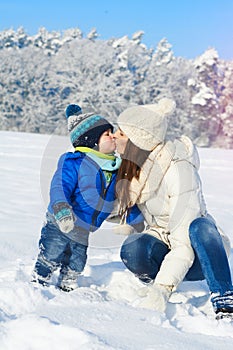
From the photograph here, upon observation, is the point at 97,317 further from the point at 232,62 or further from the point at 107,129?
the point at 232,62

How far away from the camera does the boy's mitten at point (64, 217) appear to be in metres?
1.87

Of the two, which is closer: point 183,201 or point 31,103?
point 183,201

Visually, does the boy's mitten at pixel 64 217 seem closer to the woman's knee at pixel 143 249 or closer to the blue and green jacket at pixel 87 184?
the blue and green jacket at pixel 87 184

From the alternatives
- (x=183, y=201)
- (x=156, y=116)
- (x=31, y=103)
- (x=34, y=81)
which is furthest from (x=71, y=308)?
(x=34, y=81)

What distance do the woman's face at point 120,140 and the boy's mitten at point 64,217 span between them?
1.22ft

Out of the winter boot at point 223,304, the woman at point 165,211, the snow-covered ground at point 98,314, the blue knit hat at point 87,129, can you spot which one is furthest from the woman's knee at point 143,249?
the blue knit hat at point 87,129

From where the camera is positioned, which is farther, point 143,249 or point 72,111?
point 72,111

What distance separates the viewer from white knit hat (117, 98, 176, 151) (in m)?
1.99

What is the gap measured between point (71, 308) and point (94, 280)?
678mm

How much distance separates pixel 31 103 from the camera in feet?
101

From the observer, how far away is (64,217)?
187 cm

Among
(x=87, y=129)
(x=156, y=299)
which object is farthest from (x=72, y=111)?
(x=156, y=299)

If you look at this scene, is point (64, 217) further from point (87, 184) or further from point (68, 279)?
point (68, 279)

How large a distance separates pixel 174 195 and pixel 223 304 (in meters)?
0.47
